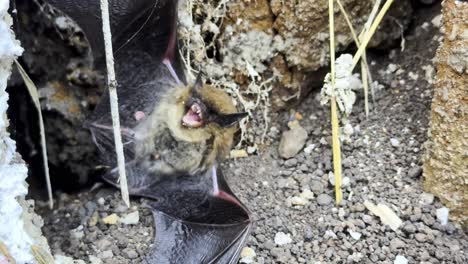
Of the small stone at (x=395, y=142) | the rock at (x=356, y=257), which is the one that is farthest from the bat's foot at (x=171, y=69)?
the rock at (x=356, y=257)

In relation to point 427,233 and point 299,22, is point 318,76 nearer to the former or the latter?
point 299,22

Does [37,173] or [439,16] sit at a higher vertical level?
[439,16]

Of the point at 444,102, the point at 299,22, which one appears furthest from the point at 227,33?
the point at 444,102

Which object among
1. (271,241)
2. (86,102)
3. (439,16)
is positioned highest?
(439,16)

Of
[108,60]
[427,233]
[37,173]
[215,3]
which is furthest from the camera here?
[37,173]

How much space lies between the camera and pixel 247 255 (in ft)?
6.39

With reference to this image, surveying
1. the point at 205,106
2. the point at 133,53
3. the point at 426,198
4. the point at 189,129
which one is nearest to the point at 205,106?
the point at 205,106

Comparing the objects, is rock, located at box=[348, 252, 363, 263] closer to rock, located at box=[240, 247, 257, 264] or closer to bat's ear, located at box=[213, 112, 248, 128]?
rock, located at box=[240, 247, 257, 264]

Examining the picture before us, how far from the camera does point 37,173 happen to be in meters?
2.48

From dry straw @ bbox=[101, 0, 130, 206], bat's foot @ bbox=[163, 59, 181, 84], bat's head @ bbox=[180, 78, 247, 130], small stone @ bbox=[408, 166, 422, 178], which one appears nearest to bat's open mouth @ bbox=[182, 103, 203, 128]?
bat's head @ bbox=[180, 78, 247, 130]

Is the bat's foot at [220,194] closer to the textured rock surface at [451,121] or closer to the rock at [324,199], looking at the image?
the rock at [324,199]

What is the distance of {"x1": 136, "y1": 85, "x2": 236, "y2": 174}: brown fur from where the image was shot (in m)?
2.20

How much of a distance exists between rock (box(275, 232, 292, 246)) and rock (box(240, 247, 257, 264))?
7 cm

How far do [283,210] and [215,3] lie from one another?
2.21 ft
